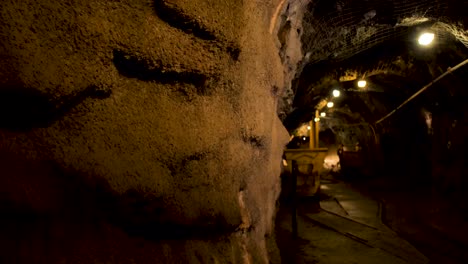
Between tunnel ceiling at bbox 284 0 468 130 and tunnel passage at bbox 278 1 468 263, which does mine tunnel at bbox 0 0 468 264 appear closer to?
tunnel passage at bbox 278 1 468 263

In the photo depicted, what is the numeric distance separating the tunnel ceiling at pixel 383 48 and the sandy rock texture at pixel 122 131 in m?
3.53

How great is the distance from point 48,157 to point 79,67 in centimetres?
42

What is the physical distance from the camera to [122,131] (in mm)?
1443

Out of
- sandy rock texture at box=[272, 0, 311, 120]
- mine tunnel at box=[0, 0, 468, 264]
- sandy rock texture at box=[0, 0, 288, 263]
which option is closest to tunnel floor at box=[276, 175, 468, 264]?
sandy rock texture at box=[272, 0, 311, 120]

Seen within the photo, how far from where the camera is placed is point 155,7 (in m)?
1.52

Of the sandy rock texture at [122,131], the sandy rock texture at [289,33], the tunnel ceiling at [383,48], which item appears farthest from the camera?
the tunnel ceiling at [383,48]

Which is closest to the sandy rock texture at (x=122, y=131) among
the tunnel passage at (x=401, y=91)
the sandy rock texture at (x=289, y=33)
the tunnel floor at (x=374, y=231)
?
the sandy rock texture at (x=289, y=33)

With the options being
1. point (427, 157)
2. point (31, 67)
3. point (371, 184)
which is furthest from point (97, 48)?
point (371, 184)

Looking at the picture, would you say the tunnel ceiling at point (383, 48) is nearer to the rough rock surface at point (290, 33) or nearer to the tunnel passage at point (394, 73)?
the tunnel passage at point (394, 73)

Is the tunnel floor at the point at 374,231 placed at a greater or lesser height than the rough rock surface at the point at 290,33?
lesser

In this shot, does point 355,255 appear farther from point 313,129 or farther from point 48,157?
point 313,129

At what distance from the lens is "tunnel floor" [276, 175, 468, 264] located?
551cm

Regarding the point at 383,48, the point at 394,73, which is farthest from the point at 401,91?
the point at 383,48

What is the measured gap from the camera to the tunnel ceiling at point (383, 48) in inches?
209
